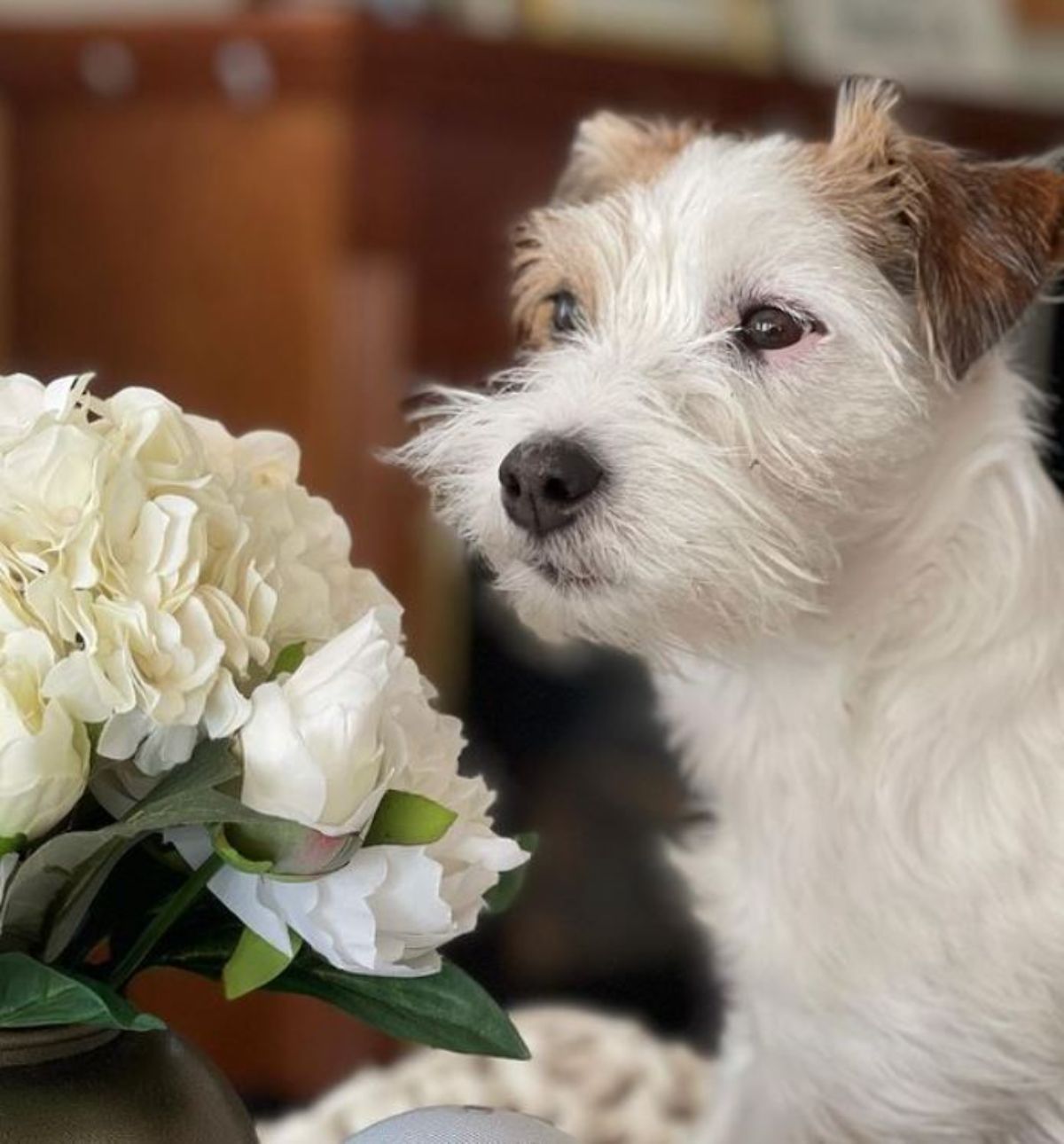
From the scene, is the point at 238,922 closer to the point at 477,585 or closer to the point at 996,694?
the point at 996,694

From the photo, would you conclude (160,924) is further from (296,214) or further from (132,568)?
(296,214)

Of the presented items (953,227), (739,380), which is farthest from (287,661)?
(953,227)

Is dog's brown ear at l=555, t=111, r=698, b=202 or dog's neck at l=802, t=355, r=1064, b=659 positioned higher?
dog's brown ear at l=555, t=111, r=698, b=202

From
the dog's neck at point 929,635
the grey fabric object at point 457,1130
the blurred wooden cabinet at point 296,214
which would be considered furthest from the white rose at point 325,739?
the blurred wooden cabinet at point 296,214

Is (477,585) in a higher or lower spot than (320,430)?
lower

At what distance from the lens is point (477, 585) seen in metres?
2.65

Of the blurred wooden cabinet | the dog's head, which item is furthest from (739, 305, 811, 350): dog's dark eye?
the blurred wooden cabinet

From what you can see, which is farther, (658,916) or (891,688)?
(658,916)

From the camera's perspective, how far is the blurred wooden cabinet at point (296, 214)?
8.02 feet

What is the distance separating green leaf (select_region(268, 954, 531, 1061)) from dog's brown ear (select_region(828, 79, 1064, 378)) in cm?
50

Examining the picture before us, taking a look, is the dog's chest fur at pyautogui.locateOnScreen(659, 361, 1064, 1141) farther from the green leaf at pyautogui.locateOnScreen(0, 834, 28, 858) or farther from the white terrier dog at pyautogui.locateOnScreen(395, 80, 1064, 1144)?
the green leaf at pyautogui.locateOnScreen(0, 834, 28, 858)

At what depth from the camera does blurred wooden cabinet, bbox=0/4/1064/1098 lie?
2445 mm

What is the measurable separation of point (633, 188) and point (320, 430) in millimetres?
1304

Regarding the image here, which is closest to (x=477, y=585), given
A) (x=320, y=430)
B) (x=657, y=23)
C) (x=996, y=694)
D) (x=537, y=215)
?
(x=320, y=430)
